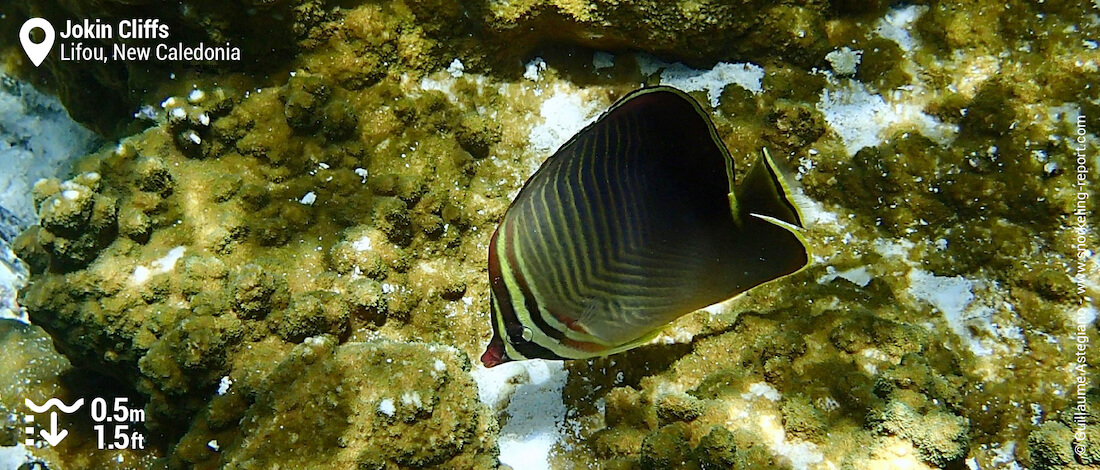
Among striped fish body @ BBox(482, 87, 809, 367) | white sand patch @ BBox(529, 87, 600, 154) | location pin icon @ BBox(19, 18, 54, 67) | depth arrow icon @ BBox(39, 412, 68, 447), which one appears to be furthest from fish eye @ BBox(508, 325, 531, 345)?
location pin icon @ BBox(19, 18, 54, 67)

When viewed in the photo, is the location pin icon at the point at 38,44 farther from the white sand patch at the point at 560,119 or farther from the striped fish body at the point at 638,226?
the striped fish body at the point at 638,226

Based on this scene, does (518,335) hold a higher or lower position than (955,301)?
higher

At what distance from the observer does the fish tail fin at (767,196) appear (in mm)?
1306

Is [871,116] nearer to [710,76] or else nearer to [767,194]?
[710,76]

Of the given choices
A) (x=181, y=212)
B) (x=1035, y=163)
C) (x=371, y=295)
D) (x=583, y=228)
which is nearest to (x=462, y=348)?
(x=371, y=295)

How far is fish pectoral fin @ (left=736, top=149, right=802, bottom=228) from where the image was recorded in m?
1.31

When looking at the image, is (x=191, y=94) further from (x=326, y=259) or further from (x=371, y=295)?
(x=371, y=295)

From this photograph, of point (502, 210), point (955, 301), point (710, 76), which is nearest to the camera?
point (955, 301)

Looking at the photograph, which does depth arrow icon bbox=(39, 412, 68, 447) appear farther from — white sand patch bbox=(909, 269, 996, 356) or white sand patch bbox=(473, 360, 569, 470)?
white sand patch bbox=(909, 269, 996, 356)

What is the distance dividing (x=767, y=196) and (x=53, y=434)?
11.5 ft

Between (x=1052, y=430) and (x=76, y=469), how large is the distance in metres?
3.98

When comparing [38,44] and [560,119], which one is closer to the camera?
[560,119]

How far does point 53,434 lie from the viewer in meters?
2.89

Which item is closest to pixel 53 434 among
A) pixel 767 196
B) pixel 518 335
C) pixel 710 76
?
pixel 518 335
